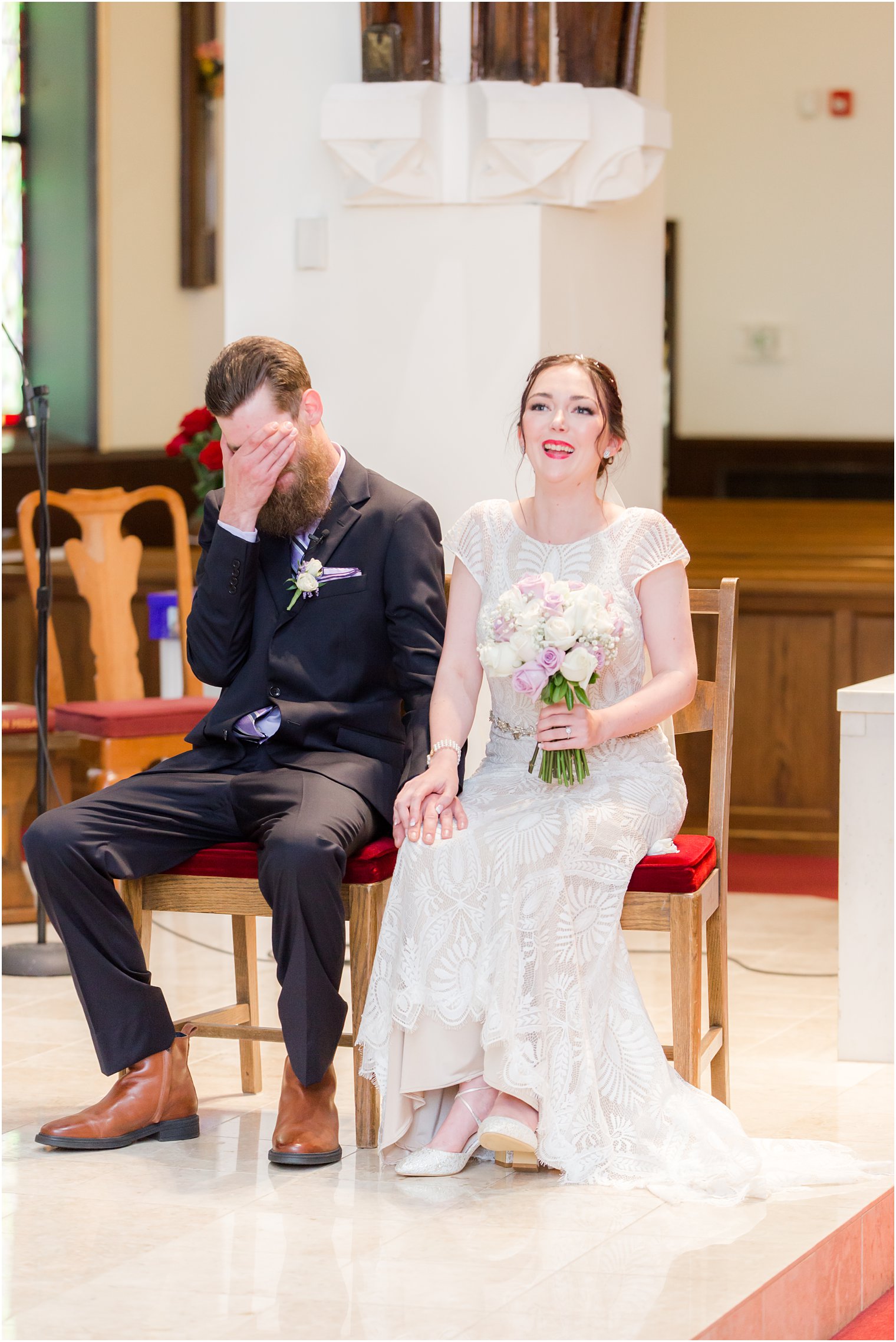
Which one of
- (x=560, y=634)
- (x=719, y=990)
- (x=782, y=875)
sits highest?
(x=560, y=634)

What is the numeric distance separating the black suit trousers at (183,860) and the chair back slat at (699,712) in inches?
24.2

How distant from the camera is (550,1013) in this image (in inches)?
114

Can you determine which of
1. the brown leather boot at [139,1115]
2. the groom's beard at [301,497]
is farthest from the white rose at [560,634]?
the brown leather boot at [139,1115]

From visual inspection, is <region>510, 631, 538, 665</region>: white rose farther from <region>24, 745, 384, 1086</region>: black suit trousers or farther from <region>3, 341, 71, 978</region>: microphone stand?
<region>3, 341, 71, 978</region>: microphone stand

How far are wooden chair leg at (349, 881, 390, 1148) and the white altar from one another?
1.19m

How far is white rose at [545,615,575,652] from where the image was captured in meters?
2.93

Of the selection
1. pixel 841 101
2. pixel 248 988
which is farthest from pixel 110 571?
pixel 841 101

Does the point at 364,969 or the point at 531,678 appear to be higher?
the point at 531,678

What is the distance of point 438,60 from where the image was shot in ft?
14.8

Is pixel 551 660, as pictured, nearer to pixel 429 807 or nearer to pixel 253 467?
pixel 429 807

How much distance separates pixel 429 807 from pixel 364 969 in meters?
0.34

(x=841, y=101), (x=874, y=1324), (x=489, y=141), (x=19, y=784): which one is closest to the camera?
(x=874, y=1324)

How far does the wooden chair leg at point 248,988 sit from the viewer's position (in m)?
3.51

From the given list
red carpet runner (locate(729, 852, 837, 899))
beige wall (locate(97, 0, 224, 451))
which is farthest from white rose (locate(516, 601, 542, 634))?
beige wall (locate(97, 0, 224, 451))
